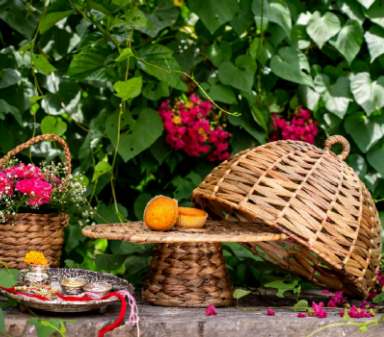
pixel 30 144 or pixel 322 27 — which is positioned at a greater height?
pixel 322 27

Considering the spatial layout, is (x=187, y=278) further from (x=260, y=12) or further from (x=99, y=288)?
(x=260, y=12)

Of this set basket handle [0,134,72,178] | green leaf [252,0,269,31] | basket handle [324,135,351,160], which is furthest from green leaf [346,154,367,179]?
basket handle [0,134,72,178]

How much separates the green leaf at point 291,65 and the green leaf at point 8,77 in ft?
2.46

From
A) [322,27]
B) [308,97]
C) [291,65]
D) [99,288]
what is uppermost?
[322,27]

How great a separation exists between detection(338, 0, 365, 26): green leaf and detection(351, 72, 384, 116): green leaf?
17 centimetres

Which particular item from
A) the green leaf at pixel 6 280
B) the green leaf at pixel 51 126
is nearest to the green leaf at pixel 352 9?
the green leaf at pixel 51 126

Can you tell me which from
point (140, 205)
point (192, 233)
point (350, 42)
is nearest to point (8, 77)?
point (140, 205)

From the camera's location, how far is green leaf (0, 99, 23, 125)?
153 cm

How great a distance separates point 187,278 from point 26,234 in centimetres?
36

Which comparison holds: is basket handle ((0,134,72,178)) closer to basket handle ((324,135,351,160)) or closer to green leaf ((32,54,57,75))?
green leaf ((32,54,57,75))

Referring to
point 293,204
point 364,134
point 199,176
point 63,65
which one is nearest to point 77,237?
point 199,176

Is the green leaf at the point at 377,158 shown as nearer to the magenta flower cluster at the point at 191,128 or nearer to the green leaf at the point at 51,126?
the magenta flower cluster at the point at 191,128

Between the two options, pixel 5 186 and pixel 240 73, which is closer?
pixel 5 186

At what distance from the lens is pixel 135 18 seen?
4.40 feet
